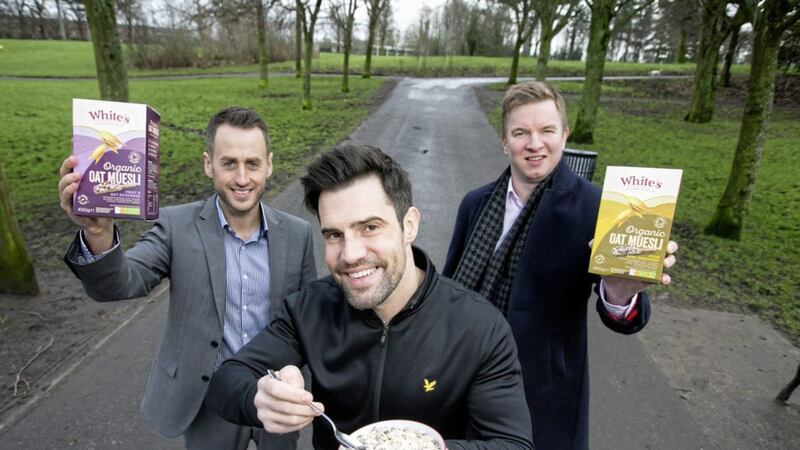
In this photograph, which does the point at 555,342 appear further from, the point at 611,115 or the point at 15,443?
the point at 611,115

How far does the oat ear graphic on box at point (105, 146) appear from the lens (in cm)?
168

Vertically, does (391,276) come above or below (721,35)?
below

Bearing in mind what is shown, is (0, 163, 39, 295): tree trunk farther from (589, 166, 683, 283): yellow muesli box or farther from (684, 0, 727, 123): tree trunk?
(684, 0, 727, 123): tree trunk

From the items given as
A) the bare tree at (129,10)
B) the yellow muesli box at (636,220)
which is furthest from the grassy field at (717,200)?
the bare tree at (129,10)

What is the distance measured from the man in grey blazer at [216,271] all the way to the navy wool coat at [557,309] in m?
1.17

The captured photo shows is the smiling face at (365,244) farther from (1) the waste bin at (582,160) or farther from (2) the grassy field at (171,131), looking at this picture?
(1) the waste bin at (582,160)

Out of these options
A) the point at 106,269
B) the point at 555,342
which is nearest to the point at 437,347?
the point at 555,342

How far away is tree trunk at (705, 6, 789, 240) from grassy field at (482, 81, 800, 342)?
13.4 inches

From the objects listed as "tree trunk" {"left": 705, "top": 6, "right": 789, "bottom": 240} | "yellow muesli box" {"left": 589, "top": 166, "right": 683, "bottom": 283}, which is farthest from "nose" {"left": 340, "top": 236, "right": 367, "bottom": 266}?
"tree trunk" {"left": 705, "top": 6, "right": 789, "bottom": 240}

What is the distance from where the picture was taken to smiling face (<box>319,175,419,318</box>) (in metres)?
1.50

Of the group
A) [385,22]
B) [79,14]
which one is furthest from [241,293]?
[79,14]

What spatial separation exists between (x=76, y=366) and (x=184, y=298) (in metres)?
2.37

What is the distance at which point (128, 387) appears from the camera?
350 centimetres

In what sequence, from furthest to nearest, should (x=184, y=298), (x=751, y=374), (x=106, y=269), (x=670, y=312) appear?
(x=670, y=312) → (x=751, y=374) → (x=184, y=298) → (x=106, y=269)
